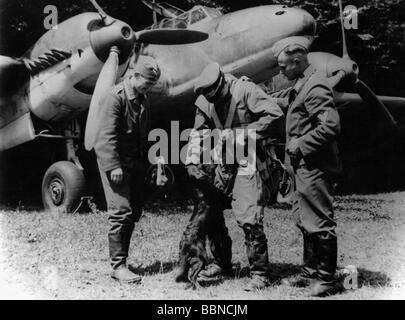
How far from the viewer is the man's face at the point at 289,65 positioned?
5.06 meters

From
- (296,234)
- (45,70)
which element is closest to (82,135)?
(45,70)

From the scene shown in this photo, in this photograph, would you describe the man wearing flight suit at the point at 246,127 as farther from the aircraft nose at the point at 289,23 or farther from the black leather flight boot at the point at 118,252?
the aircraft nose at the point at 289,23

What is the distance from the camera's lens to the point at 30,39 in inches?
497

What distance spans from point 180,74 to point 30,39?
433 centimetres

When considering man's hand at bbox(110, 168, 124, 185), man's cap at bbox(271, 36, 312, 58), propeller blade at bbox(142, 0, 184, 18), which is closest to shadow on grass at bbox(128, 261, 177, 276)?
man's hand at bbox(110, 168, 124, 185)

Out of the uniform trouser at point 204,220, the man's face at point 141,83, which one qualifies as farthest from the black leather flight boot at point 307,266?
the man's face at point 141,83

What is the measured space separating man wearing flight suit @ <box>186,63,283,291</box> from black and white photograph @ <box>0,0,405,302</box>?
1 centimetres

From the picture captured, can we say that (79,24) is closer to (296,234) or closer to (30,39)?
(30,39)

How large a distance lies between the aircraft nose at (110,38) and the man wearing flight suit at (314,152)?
4540 mm

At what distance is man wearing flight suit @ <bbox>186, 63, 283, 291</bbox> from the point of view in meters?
5.01

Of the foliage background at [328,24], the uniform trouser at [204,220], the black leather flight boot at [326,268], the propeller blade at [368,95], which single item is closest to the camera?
the black leather flight boot at [326,268]

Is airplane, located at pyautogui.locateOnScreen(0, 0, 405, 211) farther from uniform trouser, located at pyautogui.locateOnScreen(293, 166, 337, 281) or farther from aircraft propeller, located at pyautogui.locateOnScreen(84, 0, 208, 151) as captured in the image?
uniform trouser, located at pyautogui.locateOnScreen(293, 166, 337, 281)

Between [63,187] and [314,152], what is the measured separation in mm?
6387

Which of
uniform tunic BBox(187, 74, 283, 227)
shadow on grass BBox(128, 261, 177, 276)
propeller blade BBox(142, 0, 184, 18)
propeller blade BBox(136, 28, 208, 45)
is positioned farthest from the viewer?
propeller blade BBox(142, 0, 184, 18)
